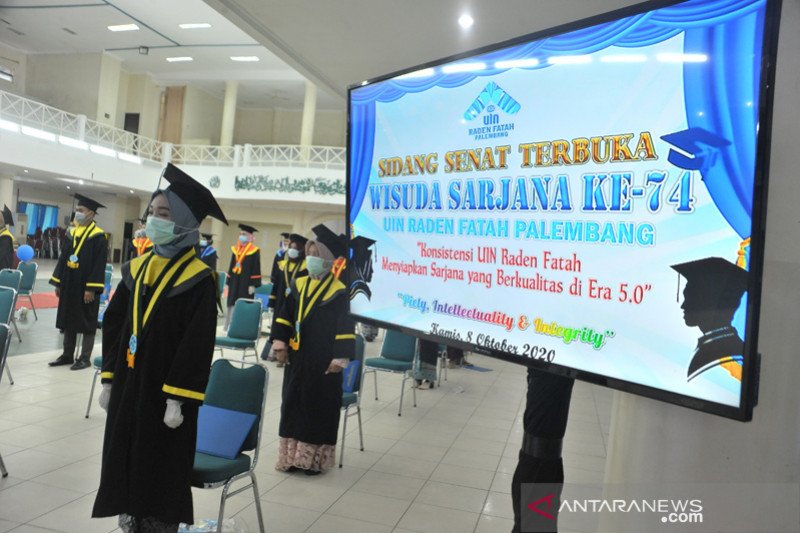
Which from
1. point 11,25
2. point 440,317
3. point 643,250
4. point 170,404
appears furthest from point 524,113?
point 11,25

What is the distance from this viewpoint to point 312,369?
4.09 m

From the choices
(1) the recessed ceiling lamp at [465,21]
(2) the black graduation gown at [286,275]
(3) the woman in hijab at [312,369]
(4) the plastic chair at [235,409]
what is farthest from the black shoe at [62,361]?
(1) the recessed ceiling lamp at [465,21]

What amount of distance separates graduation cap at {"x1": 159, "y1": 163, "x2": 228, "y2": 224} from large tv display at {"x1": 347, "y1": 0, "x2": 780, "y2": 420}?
108 centimetres

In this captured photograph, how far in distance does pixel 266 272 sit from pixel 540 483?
23.5 metres

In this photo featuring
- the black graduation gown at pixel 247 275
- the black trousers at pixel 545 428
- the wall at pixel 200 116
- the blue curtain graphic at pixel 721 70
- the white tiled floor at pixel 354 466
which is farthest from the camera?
the wall at pixel 200 116

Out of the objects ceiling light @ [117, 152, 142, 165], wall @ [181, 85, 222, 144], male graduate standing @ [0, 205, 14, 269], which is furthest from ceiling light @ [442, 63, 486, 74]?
wall @ [181, 85, 222, 144]

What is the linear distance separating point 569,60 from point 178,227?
6.45ft

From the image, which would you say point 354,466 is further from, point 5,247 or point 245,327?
point 5,247

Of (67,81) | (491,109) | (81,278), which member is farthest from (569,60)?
(67,81)

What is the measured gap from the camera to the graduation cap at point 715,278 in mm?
1396

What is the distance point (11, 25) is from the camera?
1911 centimetres

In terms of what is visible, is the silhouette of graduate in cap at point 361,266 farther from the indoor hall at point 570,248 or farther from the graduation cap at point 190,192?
the graduation cap at point 190,192

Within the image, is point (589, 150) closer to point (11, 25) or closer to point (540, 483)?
point (540, 483)

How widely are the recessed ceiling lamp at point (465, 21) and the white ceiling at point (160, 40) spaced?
12687 millimetres
